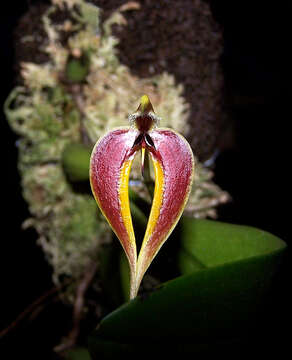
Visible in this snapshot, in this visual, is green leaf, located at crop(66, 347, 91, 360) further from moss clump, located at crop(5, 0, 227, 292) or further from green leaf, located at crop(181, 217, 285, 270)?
green leaf, located at crop(181, 217, 285, 270)

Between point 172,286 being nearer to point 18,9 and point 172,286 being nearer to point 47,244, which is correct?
point 47,244

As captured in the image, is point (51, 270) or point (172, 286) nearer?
point (172, 286)

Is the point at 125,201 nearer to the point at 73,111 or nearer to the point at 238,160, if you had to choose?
the point at 73,111

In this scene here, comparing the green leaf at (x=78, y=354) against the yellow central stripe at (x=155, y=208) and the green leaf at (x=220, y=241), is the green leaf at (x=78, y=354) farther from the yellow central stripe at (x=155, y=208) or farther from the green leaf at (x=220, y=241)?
the yellow central stripe at (x=155, y=208)

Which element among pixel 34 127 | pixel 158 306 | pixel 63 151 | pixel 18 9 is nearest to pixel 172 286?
pixel 158 306

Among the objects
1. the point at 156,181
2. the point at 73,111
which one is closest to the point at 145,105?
the point at 156,181

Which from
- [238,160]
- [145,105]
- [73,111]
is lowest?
[238,160]

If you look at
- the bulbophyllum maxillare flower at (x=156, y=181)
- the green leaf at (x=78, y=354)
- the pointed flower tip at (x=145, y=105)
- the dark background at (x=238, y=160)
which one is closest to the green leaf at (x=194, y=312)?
the bulbophyllum maxillare flower at (x=156, y=181)
